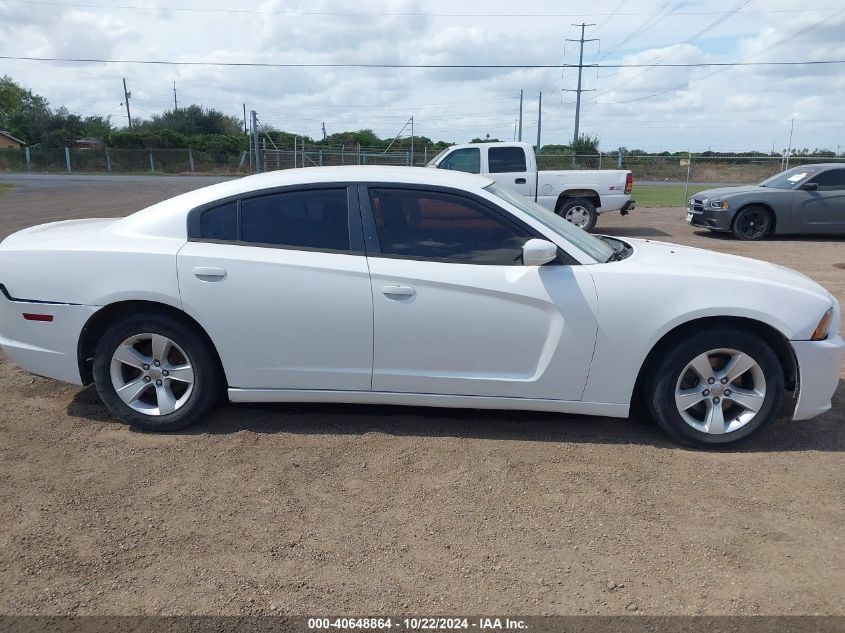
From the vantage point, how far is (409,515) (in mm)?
3365

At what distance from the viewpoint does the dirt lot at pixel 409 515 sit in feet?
9.18

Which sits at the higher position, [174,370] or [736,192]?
[736,192]

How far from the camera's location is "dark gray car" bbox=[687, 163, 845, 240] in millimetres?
13648

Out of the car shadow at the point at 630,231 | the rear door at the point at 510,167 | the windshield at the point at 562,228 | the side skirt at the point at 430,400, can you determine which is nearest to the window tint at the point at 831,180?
the car shadow at the point at 630,231

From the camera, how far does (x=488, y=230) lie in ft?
13.5

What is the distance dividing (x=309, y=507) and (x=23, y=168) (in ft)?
172

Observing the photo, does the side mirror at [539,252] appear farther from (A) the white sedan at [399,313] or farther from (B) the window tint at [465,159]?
(B) the window tint at [465,159]

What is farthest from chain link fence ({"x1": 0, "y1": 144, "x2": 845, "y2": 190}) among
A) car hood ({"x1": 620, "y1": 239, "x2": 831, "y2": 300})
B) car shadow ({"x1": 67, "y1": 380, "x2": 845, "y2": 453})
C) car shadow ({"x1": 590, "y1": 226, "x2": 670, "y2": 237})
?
car shadow ({"x1": 67, "y1": 380, "x2": 845, "y2": 453})

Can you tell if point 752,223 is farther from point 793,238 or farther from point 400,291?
point 400,291

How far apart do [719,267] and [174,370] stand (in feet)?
11.0

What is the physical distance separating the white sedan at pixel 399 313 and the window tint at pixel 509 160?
10.5 metres

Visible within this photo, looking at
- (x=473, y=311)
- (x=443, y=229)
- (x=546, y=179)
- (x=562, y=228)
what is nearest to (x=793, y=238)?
(x=546, y=179)

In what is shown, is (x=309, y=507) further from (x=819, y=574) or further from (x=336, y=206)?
(x=819, y=574)

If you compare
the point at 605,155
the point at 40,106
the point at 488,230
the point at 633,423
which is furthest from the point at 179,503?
the point at 40,106
